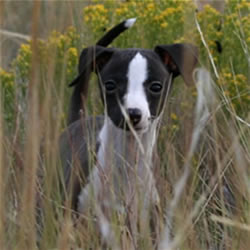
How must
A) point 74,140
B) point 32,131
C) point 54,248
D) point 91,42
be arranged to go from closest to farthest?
1. point 32,131
2. point 54,248
3. point 74,140
4. point 91,42

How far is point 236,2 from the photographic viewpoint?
3121mm

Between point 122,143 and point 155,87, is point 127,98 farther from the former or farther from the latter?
point 122,143

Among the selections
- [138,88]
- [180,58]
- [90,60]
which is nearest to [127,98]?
[138,88]

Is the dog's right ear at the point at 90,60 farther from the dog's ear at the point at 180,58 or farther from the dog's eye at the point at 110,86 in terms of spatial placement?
the dog's ear at the point at 180,58

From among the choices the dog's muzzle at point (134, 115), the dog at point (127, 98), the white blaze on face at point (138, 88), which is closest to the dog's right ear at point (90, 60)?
the dog at point (127, 98)

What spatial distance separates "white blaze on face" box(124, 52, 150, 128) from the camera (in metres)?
2.30

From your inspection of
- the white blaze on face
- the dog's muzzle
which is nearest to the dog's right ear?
the white blaze on face

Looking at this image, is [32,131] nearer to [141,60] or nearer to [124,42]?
[141,60]

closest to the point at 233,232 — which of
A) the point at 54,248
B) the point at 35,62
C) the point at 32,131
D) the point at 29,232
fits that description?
the point at 54,248

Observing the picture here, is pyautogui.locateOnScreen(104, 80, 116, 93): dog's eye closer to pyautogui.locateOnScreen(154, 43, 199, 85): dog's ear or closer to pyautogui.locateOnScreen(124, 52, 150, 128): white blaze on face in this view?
pyautogui.locateOnScreen(124, 52, 150, 128): white blaze on face

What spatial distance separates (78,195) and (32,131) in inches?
50.4

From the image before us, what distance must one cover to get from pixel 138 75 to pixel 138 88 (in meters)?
0.06

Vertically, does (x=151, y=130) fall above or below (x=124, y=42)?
below

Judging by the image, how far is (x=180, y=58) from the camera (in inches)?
103
